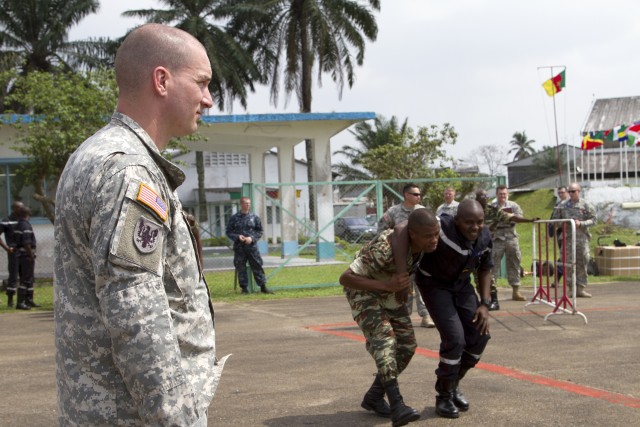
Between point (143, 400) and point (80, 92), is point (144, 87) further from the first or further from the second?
point (80, 92)

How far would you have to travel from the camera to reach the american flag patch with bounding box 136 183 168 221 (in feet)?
6.36

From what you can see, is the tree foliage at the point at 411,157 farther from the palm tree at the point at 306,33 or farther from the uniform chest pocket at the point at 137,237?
the uniform chest pocket at the point at 137,237

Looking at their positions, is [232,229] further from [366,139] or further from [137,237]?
[366,139]

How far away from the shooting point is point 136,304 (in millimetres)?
1883

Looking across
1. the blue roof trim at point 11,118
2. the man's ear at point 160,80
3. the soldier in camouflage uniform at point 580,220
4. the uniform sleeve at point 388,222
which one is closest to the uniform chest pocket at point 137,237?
the man's ear at point 160,80

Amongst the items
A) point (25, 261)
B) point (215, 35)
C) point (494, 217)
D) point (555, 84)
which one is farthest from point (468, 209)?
point (215, 35)

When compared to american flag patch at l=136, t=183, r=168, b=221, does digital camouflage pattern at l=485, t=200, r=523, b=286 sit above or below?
below

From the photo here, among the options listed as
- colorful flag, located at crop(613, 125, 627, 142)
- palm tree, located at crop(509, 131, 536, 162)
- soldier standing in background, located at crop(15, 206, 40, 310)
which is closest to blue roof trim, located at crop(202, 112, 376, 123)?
soldier standing in background, located at crop(15, 206, 40, 310)

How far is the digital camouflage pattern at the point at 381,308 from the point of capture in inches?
213

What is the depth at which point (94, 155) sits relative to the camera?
2025mm

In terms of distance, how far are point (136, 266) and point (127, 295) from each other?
0.07 m

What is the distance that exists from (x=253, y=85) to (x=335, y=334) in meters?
28.5

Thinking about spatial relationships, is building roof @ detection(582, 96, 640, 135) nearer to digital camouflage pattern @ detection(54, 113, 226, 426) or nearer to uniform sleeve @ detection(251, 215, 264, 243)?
uniform sleeve @ detection(251, 215, 264, 243)

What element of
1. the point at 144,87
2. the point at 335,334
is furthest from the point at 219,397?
the point at 144,87
